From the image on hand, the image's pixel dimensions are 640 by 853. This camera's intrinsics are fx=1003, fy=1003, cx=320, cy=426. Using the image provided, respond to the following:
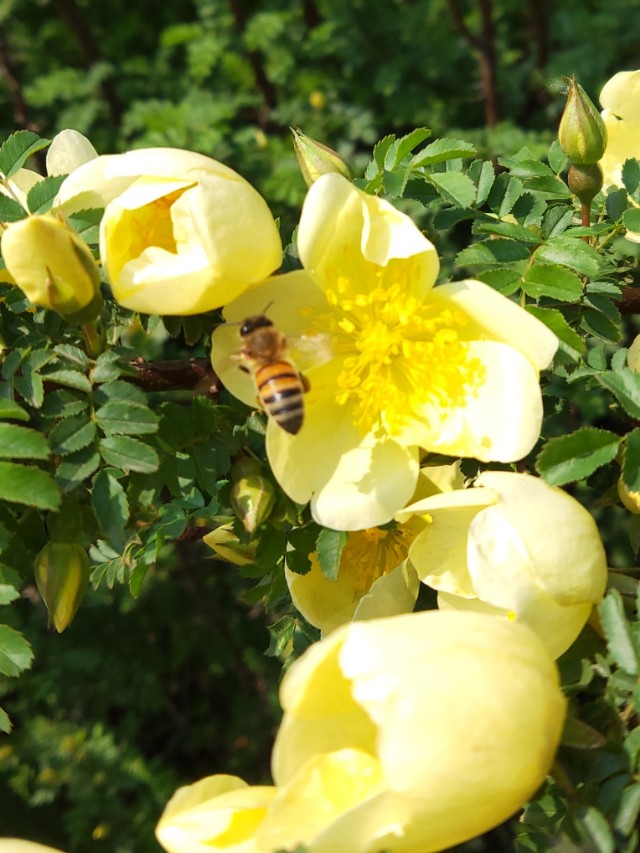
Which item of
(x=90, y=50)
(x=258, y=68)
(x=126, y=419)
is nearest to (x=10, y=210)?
(x=126, y=419)

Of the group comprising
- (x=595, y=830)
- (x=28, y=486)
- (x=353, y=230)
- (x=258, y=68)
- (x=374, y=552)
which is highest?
(x=353, y=230)

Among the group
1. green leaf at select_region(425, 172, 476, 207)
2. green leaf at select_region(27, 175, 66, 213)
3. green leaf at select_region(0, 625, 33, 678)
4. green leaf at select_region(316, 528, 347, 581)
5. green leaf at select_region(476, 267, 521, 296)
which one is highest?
green leaf at select_region(27, 175, 66, 213)

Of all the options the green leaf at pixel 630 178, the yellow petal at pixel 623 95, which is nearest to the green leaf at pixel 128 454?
the green leaf at pixel 630 178

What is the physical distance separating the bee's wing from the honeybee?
0.09 metres

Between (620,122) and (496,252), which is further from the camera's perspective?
(620,122)

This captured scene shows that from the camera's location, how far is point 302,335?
45.2 inches

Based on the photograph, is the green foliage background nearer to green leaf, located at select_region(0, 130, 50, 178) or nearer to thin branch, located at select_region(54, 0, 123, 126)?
thin branch, located at select_region(54, 0, 123, 126)

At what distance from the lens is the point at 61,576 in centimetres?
108

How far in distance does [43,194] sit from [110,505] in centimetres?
37

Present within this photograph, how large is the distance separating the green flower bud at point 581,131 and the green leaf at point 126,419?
594mm

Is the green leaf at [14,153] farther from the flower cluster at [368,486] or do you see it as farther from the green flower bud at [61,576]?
the green flower bud at [61,576]

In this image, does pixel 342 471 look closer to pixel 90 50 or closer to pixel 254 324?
pixel 254 324

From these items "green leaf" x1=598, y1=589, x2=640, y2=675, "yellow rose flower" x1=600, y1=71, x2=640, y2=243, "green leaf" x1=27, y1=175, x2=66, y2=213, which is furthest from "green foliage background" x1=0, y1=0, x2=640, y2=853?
"green leaf" x1=598, y1=589, x2=640, y2=675

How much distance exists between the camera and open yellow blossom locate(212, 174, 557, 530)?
104cm
